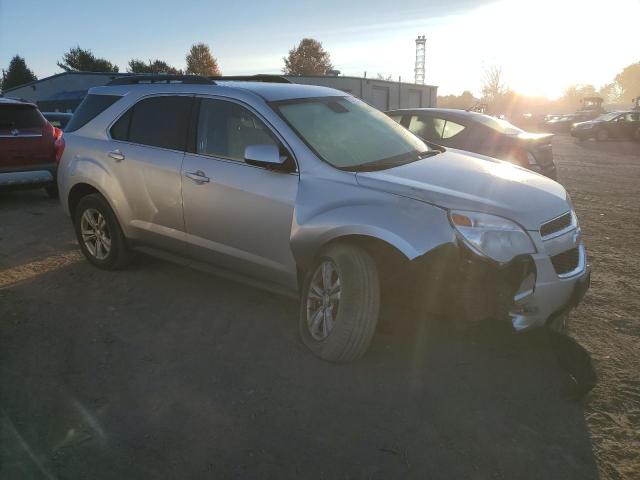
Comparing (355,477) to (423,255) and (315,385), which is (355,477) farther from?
(423,255)

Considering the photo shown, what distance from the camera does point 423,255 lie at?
9.55ft

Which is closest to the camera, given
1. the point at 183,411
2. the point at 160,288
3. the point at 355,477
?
the point at 355,477

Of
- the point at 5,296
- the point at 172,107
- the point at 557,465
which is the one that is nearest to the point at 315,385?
the point at 557,465

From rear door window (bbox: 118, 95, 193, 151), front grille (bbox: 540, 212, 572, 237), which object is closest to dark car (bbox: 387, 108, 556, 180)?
front grille (bbox: 540, 212, 572, 237)

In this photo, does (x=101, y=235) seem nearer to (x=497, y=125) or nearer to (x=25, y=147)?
(x=25, y=147)

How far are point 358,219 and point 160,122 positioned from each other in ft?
7.25

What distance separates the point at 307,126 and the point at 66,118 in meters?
9.91

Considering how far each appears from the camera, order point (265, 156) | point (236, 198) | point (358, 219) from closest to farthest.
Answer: point (358, 219)
point (265, 156)
point (236, 198)

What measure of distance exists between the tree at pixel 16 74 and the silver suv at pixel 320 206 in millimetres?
66381

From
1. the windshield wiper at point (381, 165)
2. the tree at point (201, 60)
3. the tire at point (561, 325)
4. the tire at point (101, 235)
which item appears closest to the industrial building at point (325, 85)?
the tire at point (101, 235)

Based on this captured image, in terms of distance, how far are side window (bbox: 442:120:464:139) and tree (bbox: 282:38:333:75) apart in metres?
80.0

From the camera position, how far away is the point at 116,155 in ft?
15.0

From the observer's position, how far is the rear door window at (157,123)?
4.21 meters

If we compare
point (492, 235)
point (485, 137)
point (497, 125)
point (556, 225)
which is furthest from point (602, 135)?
point (492, 235)
